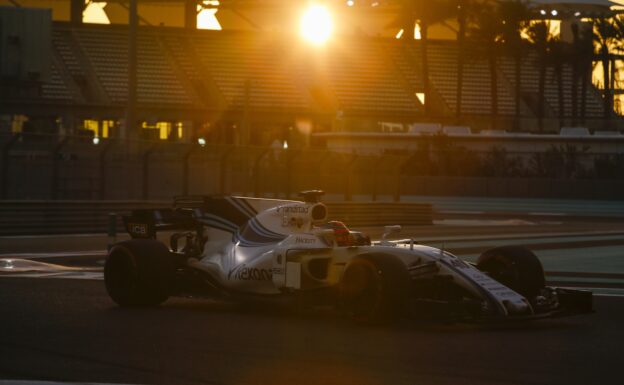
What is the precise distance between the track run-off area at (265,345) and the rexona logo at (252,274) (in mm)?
361

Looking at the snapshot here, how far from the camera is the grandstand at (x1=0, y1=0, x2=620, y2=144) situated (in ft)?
203

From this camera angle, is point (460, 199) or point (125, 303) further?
point (460, 199)

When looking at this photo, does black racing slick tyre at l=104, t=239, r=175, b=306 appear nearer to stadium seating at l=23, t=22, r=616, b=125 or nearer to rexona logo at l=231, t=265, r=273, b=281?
rexona logo at l=231, t=265, r=273, b=281

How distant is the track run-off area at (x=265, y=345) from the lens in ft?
25.2

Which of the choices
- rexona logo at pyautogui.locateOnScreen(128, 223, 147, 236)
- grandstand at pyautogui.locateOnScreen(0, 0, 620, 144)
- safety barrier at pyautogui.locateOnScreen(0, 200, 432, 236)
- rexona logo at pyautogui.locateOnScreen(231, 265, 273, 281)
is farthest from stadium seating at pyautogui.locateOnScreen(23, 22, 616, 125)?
rexona logo at pyautogui.locateOnScreen(231, 265, 273, 281)

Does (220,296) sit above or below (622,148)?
below

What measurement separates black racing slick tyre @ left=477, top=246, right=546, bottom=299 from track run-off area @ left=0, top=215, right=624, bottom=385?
0.32 m

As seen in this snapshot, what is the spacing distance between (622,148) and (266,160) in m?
27.0

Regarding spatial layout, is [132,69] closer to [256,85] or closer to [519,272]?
[519,272]

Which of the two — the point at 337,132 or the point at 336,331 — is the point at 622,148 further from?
the point at 336,331

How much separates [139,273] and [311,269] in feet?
6.26

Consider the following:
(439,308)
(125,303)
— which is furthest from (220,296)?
(439,308)

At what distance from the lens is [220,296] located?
1137cm

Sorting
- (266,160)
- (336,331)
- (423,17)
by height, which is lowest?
Result: (336,331)
